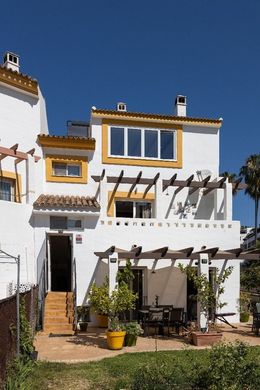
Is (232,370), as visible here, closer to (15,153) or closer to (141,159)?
(15,153)

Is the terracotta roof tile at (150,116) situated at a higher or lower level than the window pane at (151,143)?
higher

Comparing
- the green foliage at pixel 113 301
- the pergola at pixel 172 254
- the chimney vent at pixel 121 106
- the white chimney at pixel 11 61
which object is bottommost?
the green foliage at pixel 113 301

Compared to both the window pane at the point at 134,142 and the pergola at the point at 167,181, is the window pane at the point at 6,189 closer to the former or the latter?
the pergola at the point at 167,181

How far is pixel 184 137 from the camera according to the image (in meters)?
22.8

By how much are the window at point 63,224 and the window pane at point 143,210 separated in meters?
4.43

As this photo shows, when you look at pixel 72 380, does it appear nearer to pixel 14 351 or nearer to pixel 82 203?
pixel 14 351

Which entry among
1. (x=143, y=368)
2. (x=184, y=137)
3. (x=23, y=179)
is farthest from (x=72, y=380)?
(x=184, y=137)

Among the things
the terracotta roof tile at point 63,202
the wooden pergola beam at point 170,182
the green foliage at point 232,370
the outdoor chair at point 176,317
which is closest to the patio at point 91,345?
the outdoor chair at point 176,317

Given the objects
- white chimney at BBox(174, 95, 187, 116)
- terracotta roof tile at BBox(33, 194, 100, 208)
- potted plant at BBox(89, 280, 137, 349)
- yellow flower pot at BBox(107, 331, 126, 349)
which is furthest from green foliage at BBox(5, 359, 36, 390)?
white chimney at BBox(174, 95, 187, 116)

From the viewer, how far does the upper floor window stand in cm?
2192

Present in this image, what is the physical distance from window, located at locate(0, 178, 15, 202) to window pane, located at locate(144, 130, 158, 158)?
24.3ft

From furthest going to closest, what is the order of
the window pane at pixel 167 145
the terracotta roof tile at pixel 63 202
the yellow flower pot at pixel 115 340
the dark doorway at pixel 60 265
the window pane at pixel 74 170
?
the dark doorway at pixel 60 265 < the window pane at pixel 167 145 < the window pane at pixel 74 170 < the terracotta roof tile at pixel 63 202 < the yellow flower pot at pixel 115 340

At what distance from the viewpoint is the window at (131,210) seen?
21.9 m

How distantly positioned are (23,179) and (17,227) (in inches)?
120
